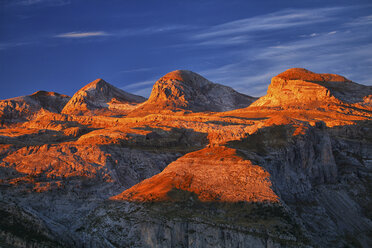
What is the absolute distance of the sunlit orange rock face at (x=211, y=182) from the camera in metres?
46.2

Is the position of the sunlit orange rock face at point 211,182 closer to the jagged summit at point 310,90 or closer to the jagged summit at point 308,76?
the jagged summit at point 310,90

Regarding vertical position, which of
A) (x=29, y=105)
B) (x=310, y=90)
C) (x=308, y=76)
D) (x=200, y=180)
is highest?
(x=308, y=76)

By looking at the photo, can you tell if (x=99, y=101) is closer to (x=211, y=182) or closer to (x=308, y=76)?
(x=308, y=76)

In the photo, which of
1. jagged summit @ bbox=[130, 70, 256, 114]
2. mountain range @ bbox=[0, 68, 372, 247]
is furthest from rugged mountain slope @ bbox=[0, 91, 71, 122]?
mountain range @ bbox=[0, 68, 372, 247]

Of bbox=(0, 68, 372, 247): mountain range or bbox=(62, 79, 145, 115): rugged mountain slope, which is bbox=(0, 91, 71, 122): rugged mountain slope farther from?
bbox=(0, 68, 372, 247): mountain range

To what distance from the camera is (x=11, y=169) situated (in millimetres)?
73250

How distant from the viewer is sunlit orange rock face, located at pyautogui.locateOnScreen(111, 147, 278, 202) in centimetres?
4622

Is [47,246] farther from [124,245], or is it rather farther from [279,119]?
[279,119]

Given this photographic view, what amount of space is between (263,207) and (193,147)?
41.1 metres

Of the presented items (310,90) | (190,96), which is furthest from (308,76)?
(190,96)

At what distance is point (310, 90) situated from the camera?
123 m

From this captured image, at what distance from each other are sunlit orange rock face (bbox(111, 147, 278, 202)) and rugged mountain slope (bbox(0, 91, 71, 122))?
11031cm

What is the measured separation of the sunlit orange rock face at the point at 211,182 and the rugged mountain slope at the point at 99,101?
106 meters

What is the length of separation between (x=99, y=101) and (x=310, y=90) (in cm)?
7204
